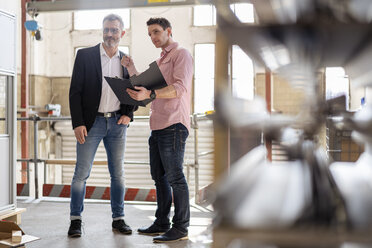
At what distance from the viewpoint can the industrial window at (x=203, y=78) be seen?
10.6 meters

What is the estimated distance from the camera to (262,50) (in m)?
1.48

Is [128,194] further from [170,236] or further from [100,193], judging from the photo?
[170,236]

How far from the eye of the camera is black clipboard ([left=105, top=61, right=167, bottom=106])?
248 cm

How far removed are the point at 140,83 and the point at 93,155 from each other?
2.04ft

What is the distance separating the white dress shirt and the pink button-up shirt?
30cm

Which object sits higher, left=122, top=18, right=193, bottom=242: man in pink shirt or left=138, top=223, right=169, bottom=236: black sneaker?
left=122, top=18, right=193, bottom=242: man in pink shirt

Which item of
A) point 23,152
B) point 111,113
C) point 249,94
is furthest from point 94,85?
point 23,152

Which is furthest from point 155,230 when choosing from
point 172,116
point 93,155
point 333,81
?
point 333,81

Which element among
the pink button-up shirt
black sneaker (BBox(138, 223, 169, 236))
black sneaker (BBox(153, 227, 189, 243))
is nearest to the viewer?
the pink button-up shirt

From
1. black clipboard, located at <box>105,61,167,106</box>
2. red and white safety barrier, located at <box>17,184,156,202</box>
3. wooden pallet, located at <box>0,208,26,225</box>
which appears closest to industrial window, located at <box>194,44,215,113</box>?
red and white safety barrier, located at <box>17,184,156,202</box>

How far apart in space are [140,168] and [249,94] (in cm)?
834

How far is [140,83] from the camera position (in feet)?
8.52

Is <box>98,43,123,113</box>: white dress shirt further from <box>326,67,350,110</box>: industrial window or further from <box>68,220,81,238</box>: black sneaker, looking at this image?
<box>326,67,350,110</box>: industrial window

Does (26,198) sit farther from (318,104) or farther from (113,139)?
(318,104)
